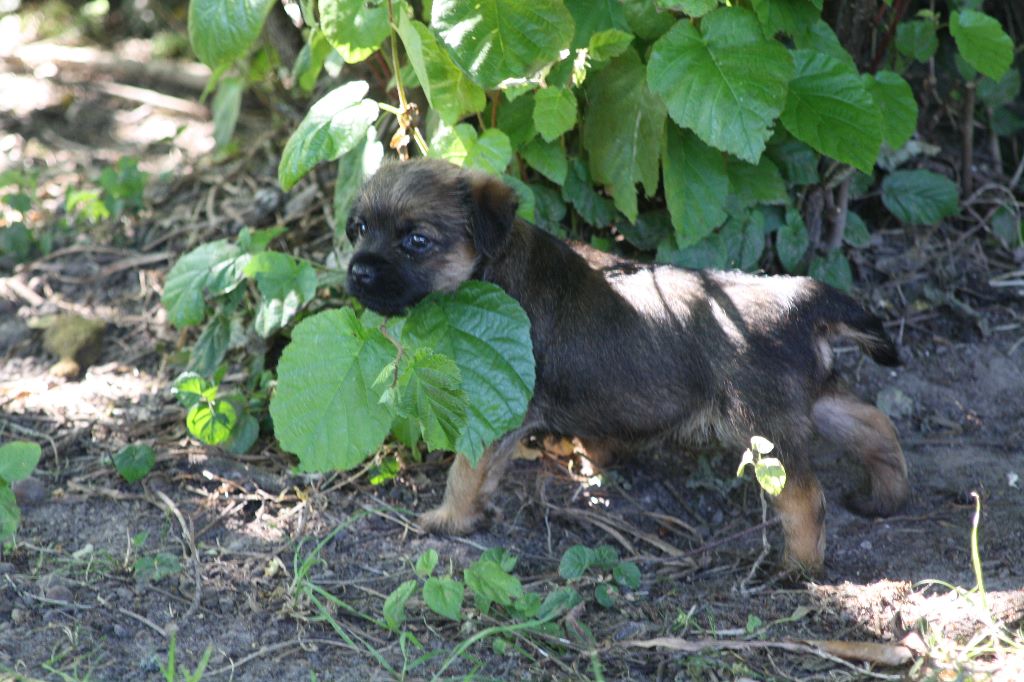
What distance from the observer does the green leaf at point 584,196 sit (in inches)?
210

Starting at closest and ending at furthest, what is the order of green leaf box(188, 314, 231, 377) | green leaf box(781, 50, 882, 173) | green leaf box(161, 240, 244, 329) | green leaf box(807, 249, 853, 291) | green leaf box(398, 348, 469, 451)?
1. green leaf box(398, 348, 469, 451)
2. green leaf box(781, 50, 882, 173)
3. green leaf box(161, 240, 244, 329)
4. green leaf box(188, 314, 231, 377)
5. green leaf box(807, 249, 853, 291)

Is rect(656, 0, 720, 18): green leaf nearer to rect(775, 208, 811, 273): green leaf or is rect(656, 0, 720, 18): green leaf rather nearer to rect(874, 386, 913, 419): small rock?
rect(775, 208, 811, 273): green leaf

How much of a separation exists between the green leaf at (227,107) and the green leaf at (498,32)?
9.87ft

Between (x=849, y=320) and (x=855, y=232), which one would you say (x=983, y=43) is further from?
(x=849, y=320)

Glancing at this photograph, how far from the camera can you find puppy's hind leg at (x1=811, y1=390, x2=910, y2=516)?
4.91m

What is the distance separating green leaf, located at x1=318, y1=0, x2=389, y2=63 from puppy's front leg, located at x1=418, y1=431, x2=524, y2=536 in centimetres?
172

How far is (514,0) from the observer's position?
169 inches

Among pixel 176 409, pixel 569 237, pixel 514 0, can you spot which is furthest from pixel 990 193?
pixel 176 409

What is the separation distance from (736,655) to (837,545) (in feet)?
3.92

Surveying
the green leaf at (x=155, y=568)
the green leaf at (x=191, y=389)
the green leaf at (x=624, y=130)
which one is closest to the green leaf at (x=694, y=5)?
the green leaf at (x=624, y=130)

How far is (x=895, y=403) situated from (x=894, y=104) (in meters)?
1.46

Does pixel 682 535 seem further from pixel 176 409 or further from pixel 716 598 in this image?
pixel 176 409


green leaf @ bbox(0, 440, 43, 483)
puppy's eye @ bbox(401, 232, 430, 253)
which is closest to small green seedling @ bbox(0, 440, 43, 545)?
green leaf @ bbox(0, 440, 43, 483)

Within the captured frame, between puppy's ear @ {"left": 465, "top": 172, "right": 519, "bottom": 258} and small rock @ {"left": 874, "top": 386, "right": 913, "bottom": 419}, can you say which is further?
small rock @ {"left": 874, "top": 386, "right": 913, "bottom": 419}
